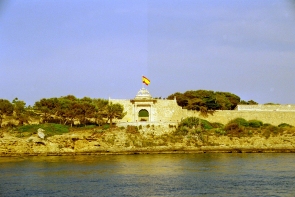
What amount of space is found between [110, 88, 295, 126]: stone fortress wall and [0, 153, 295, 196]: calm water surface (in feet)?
32.6

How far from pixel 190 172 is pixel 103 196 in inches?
327

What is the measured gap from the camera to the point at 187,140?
4684cm

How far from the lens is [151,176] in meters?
29.8

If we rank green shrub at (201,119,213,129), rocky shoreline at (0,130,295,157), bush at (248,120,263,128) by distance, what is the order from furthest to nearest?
1. bush at (248,120,263,128)
2. green shrub at (201,119,213,129)
3. rocky shoreline at (0,130,295,157)

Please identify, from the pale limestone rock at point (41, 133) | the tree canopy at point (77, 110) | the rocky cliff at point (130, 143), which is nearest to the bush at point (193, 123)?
the rocky cliff at point (130, 143)

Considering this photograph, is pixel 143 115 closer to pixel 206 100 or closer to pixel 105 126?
pixel 105 126

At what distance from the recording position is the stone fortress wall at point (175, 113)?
4969cm

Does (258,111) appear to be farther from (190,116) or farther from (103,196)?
(103,196)

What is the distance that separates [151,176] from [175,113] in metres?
20.7

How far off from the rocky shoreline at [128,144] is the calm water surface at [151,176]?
16.9 feet

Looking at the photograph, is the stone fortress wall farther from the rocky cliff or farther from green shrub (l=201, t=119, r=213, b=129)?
the rocky cliff

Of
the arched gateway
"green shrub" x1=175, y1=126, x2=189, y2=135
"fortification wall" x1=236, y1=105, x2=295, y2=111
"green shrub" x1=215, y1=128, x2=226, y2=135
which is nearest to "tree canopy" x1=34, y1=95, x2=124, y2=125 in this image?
the arched gateway

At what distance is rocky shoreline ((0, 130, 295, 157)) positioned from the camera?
45219 millimetres

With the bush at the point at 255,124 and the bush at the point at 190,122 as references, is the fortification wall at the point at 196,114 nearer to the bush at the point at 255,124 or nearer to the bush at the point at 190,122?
the bush at the point at 255,124
